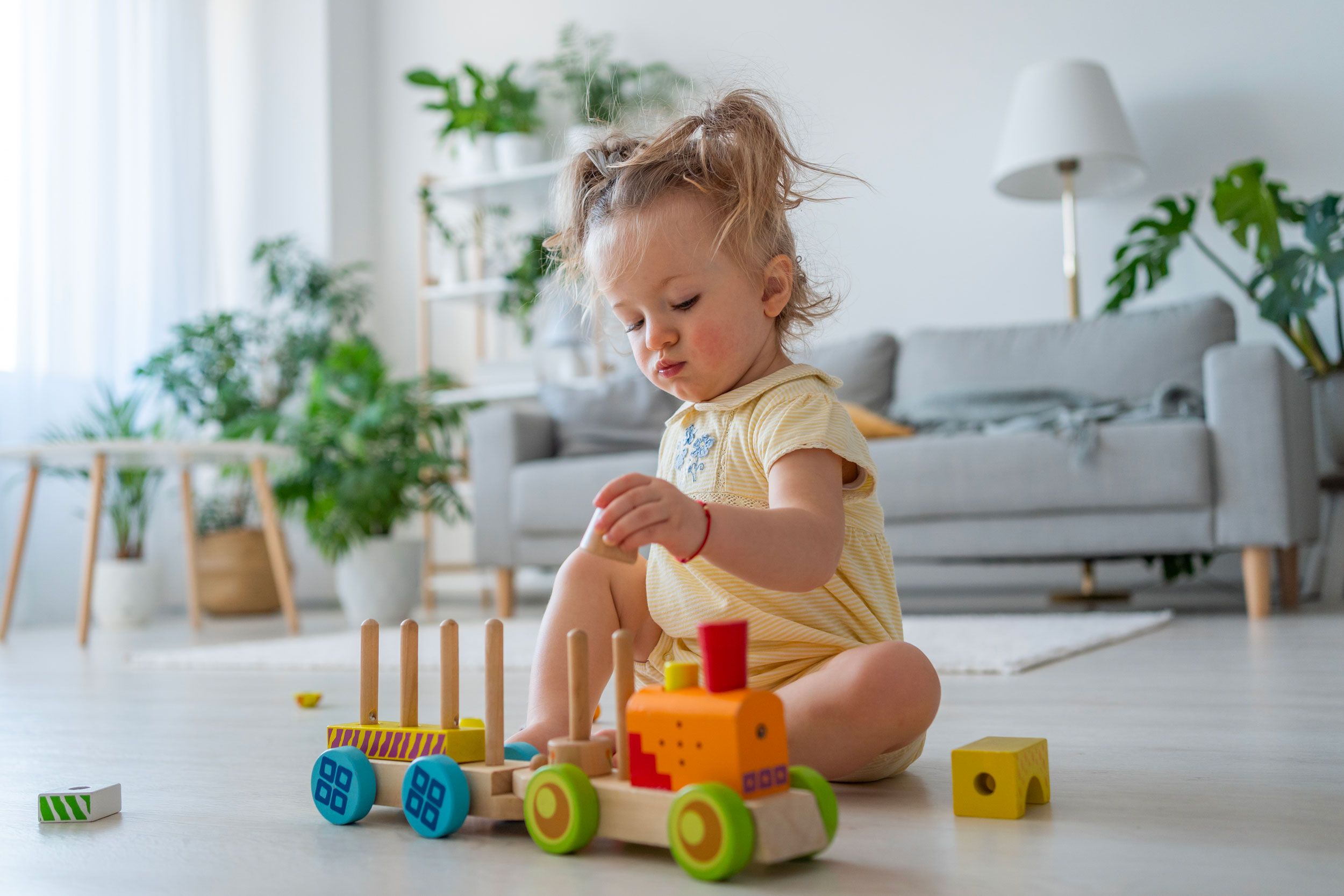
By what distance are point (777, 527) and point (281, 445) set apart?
94.3 inches

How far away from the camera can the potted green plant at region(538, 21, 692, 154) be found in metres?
3.52

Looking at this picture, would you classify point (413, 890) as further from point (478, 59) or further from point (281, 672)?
point (478, 59)

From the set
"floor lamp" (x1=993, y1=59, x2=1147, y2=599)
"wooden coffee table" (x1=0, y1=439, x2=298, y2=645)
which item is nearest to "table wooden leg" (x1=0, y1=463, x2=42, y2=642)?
"wooden coffee table" (x1=0, y1=439, x2=298, y2=645)

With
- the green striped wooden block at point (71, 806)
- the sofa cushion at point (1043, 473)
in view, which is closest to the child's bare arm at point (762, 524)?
the green striped wooden block at point (71, 806)

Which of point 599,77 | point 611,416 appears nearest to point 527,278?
point 599,77

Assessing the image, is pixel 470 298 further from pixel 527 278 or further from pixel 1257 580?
pixel 1257 580

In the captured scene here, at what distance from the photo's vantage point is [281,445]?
112 inches

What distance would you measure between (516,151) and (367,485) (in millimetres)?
1379

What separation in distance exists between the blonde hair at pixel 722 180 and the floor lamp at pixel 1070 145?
79.3 inches

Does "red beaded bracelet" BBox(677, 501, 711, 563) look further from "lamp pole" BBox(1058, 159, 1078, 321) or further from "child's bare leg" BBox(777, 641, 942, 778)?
"lamp pole" BBox(1058, 159, 1078, 321)

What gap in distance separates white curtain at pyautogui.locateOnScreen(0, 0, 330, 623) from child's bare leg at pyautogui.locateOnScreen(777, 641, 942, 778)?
3.09 meters

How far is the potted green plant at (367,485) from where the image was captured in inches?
110

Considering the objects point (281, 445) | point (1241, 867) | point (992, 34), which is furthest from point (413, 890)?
point (992, 34)

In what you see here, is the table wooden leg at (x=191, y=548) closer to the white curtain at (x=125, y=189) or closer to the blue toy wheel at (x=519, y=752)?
the white curtain at (x=125, y=189)
